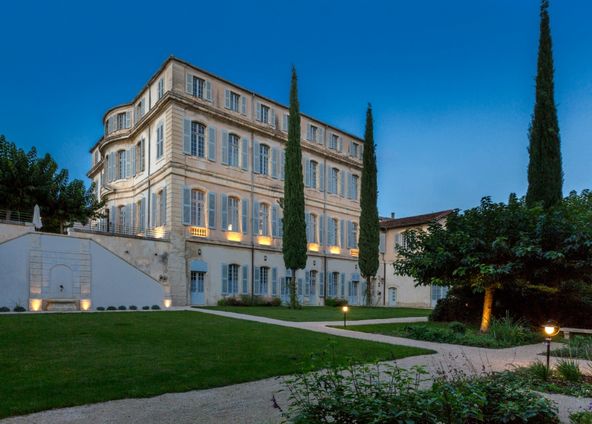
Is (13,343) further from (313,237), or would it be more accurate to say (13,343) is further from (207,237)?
(313,237)

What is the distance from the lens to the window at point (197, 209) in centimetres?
2389

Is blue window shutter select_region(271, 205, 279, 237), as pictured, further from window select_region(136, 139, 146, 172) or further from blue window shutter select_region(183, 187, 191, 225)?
window select_region(136, 139, 146, 172)

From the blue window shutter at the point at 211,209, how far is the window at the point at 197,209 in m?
0.34

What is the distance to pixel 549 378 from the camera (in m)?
6.78

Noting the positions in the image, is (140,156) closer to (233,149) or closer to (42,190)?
(233,149)

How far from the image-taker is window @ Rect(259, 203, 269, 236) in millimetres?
27359

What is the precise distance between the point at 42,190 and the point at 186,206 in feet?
22.1

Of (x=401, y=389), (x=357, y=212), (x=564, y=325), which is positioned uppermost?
(x=357, y=212)

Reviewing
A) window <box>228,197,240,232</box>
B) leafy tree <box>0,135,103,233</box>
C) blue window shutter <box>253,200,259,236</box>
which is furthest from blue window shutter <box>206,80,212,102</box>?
leafy tree <box>0,135,103,233</box>

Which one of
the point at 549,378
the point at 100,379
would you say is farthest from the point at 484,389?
the point at 100,379

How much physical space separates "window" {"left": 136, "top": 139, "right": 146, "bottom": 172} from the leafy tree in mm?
3710

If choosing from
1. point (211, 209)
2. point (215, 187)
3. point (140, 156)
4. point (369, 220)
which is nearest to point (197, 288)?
point (211, 209)

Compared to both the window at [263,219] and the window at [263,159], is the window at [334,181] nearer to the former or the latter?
the window at [263,159]

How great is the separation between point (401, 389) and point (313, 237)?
89.5ft
